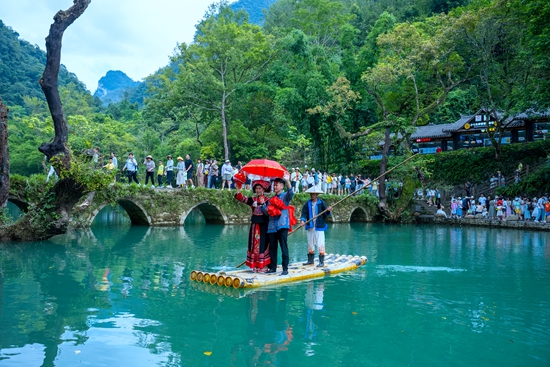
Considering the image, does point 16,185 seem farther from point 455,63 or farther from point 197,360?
point 455,63

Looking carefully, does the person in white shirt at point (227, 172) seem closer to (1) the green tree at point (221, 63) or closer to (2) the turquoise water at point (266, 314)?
(1) the green tree at point (221, 63)

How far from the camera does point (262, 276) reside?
333 inches

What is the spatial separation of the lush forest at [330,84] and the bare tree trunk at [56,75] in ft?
34.0

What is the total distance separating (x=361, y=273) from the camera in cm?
1011

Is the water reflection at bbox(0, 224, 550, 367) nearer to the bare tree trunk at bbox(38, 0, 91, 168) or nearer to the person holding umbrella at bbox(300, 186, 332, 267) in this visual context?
the person holding umbrella at bbox(300, 186, 332, 267)

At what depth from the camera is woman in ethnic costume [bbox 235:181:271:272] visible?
880 centimetres

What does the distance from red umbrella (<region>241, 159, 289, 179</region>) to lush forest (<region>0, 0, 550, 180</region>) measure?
1534 cm

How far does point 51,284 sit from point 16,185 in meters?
9.29

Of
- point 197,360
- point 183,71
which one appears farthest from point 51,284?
point 183,71

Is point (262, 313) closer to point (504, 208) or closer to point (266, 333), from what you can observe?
point (266, 333)

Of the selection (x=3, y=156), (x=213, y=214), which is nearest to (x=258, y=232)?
(x=3, y=156)

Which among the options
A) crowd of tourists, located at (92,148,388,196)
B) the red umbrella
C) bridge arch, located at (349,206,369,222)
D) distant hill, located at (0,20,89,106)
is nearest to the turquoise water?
the red umbrella

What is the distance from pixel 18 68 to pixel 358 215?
51.2 metres

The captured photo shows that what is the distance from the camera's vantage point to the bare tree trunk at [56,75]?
42.7 ft
